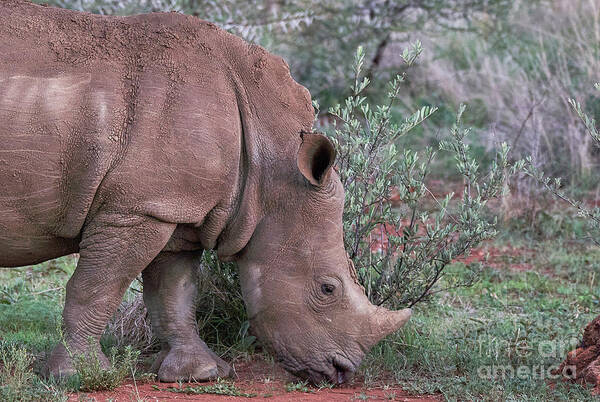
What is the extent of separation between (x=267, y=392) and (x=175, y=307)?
31.2 inches

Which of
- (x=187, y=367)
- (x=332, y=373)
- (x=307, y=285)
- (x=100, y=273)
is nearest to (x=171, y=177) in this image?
(x=100, y=273)

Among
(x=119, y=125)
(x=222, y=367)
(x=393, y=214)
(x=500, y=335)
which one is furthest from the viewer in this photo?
(x=500, y=335)

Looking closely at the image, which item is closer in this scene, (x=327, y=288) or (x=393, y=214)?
(x=327, y=288)

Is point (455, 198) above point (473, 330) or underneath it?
underneath

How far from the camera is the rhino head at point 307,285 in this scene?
5.32 metres

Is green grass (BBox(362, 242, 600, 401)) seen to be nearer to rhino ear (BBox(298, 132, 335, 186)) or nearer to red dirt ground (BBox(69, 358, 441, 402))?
red dirt ground (BBox(69, 358, 441, 402))

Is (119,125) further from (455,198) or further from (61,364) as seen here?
(455,198)

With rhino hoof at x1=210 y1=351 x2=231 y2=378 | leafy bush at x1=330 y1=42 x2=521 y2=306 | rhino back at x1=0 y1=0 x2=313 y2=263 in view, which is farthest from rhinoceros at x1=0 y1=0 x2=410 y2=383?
leafy bush at x1=330 y1=42 x2=521 y2=306

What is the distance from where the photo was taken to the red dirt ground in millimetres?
5059

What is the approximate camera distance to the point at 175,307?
5.74 meters

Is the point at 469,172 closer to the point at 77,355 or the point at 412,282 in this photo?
the point at 412,282

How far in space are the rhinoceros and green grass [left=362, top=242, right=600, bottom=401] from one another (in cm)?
59

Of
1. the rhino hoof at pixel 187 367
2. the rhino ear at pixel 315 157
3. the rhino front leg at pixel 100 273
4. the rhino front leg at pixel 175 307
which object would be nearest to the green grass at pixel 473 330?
the rhino front leg at pixel 100 273

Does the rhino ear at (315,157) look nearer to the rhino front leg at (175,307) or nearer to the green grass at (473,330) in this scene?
the rhino front leg at (175,307)
